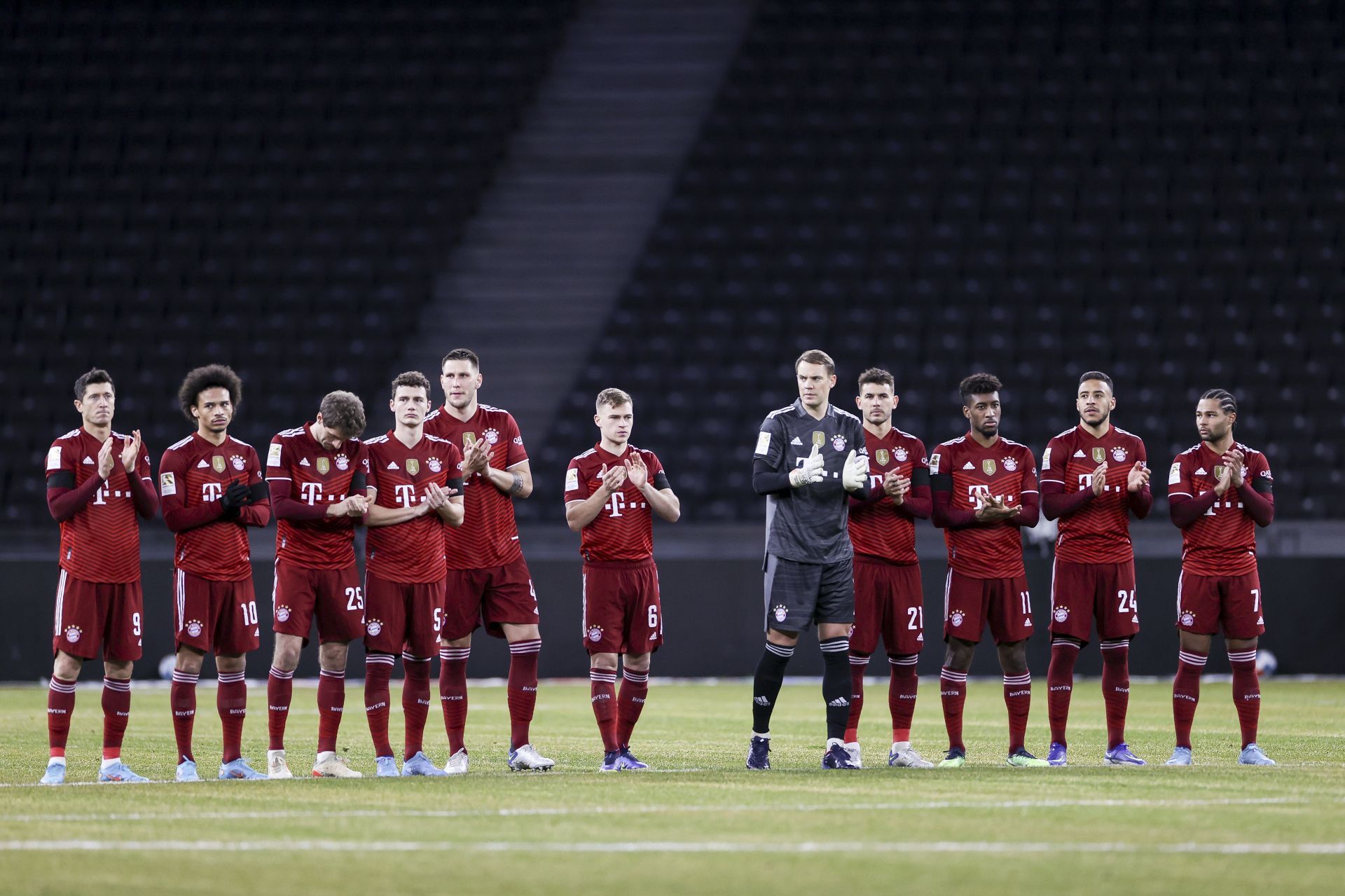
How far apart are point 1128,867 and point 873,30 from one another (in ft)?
66.1

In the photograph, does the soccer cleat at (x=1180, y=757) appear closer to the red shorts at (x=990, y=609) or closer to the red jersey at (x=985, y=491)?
the red shorts at (x=990, y=609)

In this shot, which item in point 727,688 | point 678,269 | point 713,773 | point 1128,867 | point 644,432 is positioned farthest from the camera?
point 678,269

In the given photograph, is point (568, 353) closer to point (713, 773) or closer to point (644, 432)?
point (644, 432)

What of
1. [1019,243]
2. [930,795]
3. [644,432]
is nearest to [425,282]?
[644,432]

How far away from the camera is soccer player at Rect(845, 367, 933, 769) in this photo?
9961 mm

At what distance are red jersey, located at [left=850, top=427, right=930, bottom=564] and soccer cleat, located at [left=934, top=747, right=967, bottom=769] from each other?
1153 mm

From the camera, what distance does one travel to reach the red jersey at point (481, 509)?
987 cm

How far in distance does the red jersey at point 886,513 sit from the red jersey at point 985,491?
0.16 metres

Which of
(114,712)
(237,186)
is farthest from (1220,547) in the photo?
(237,186)

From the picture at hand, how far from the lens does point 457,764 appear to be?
941cm

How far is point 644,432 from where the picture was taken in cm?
2147

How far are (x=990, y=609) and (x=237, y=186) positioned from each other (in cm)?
1668

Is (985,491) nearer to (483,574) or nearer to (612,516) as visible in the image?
(612,516)

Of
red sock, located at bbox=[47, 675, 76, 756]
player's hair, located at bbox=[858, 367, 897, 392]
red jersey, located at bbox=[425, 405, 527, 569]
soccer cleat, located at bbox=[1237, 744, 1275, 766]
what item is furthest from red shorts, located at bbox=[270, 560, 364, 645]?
soccer cleat, located at bbox=[1237, 744, 1275, 766]
